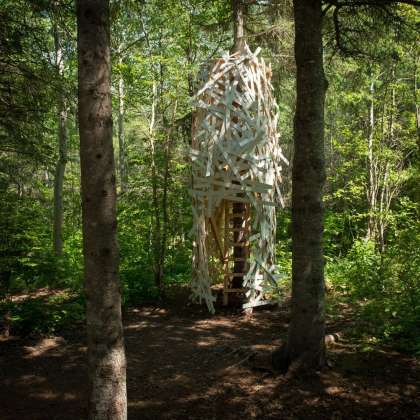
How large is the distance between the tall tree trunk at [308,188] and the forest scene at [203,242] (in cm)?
2

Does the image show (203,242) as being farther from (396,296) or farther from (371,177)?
(371,177)

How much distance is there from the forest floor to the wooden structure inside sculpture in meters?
1.51

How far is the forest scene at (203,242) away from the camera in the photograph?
2.59 meters

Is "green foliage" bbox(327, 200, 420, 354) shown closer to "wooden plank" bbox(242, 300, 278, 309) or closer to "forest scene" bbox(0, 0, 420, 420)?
"forest scene" bbox(0, 0, 420, 420)

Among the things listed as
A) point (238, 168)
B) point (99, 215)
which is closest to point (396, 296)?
point (238, 168)

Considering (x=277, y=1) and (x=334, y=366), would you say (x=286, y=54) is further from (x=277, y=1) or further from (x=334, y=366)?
(x=334, y=366)

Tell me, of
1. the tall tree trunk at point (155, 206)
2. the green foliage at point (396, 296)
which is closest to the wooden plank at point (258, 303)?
the green foliage at point (396, 296)

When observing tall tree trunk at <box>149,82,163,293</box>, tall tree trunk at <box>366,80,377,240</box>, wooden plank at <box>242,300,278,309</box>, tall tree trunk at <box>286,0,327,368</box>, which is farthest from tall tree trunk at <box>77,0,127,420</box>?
tall tree trunk at <box>366,80,377,240</box>

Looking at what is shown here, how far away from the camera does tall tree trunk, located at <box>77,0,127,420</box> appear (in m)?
2.47

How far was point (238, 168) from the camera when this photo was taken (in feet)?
24.7

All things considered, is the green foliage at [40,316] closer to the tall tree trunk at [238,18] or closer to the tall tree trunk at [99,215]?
the tall tree trunk at [99,215]

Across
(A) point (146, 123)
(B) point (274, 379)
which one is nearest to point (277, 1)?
(A) point (146, 123)

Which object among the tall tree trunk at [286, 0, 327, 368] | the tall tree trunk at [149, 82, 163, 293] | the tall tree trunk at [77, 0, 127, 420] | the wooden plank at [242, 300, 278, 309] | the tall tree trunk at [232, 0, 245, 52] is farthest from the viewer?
the tall tree trunk at [232, 0, 245, 52]

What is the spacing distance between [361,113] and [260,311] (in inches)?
375
